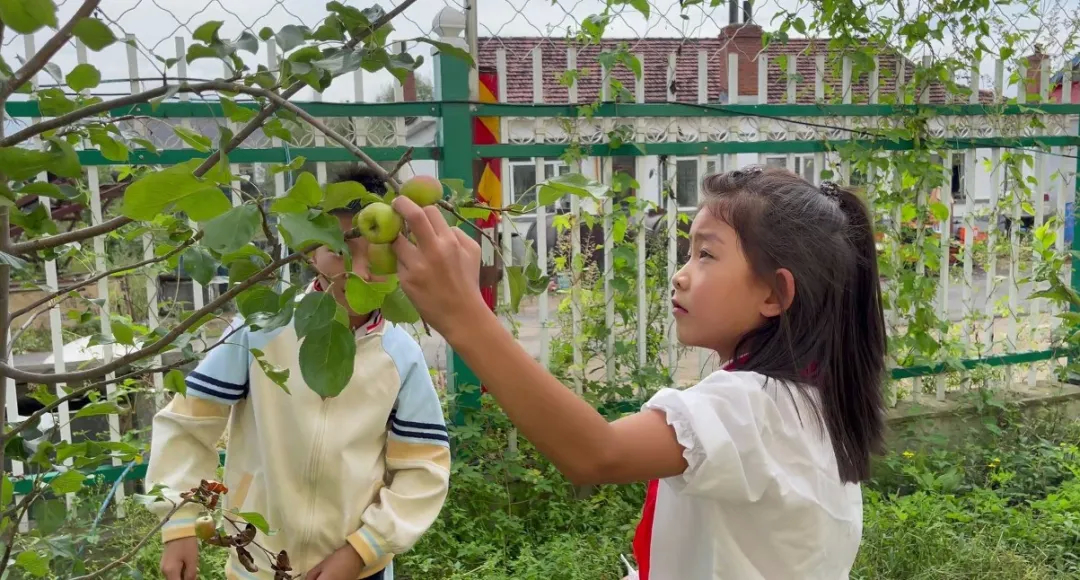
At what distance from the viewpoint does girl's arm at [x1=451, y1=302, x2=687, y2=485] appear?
990 millimetres

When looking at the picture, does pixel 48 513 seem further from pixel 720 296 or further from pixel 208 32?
pixel 720 296

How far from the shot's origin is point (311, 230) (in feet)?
2.47

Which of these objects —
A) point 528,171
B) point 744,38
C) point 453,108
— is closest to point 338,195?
point 453,108

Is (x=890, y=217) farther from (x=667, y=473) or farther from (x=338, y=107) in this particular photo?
(x=667, y=473)

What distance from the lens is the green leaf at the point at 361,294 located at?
32.3 inches

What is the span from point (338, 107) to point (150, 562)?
63.8 inches

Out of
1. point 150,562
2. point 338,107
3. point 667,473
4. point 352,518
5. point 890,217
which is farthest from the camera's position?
point 890,217

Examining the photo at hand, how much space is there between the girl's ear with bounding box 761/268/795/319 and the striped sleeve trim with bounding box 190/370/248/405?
1054 millimetres

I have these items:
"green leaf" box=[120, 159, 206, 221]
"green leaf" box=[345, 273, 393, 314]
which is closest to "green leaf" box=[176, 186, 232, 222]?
"green leaf" box=[120, 159, 206, 221]

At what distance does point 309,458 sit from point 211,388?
24 centimetres

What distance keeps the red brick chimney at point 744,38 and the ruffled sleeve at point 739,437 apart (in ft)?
8.27

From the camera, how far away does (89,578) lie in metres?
1.20

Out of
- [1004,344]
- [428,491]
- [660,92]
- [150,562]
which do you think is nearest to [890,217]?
[1004,344]

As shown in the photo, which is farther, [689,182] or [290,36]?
[689,182]
